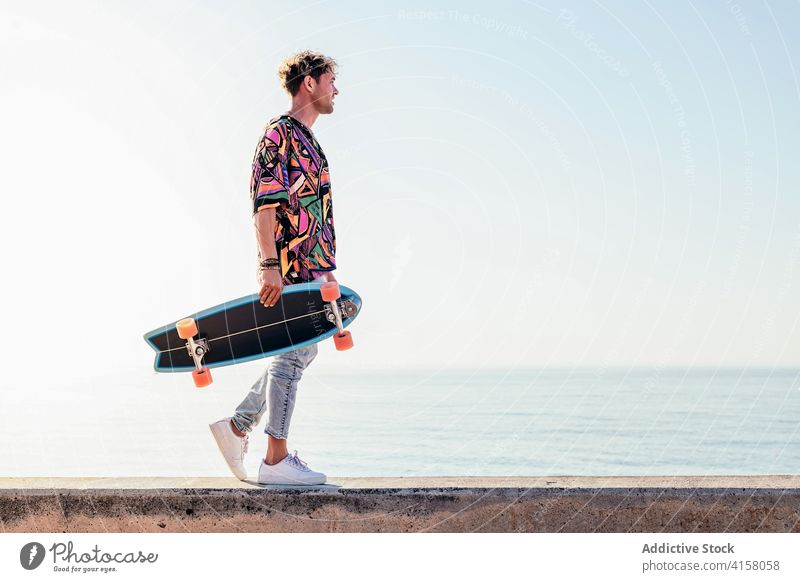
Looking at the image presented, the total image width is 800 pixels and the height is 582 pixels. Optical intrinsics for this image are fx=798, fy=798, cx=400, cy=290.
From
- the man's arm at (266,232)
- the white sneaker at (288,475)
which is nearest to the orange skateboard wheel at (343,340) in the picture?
the man's arm at (266,232)

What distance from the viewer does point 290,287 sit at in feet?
15.3

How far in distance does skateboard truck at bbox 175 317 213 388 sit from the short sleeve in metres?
0.84

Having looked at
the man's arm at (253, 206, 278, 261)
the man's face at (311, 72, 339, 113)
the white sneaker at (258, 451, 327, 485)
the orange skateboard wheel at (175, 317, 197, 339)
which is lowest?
the white sneaker at (258, 451, 327, 485)

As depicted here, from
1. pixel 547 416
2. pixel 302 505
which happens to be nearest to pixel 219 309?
pixel 302 505

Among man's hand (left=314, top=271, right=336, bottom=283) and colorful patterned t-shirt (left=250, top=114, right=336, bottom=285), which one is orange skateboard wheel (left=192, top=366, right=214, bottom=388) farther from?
man's hand (left=314, top=271, right=336, bottom=283)

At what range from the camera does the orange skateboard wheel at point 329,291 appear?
4.61 m

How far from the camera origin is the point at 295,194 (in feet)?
15.2

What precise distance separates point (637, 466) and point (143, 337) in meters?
24.9

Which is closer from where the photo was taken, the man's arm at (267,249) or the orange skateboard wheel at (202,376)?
the man's arm at (267,249)

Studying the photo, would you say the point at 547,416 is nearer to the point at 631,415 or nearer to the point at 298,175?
the point at 631,415

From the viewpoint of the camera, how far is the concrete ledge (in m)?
4.29

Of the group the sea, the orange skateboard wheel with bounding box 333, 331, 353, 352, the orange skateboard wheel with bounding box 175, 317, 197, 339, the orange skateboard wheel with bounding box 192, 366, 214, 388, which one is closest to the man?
the orange skateboard wheel with bounding box 333, 331, 353, 352

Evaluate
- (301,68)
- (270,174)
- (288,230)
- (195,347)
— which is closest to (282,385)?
(195,347)

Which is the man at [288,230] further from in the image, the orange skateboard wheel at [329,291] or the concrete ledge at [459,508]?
the concrete ledge at [459,508]
